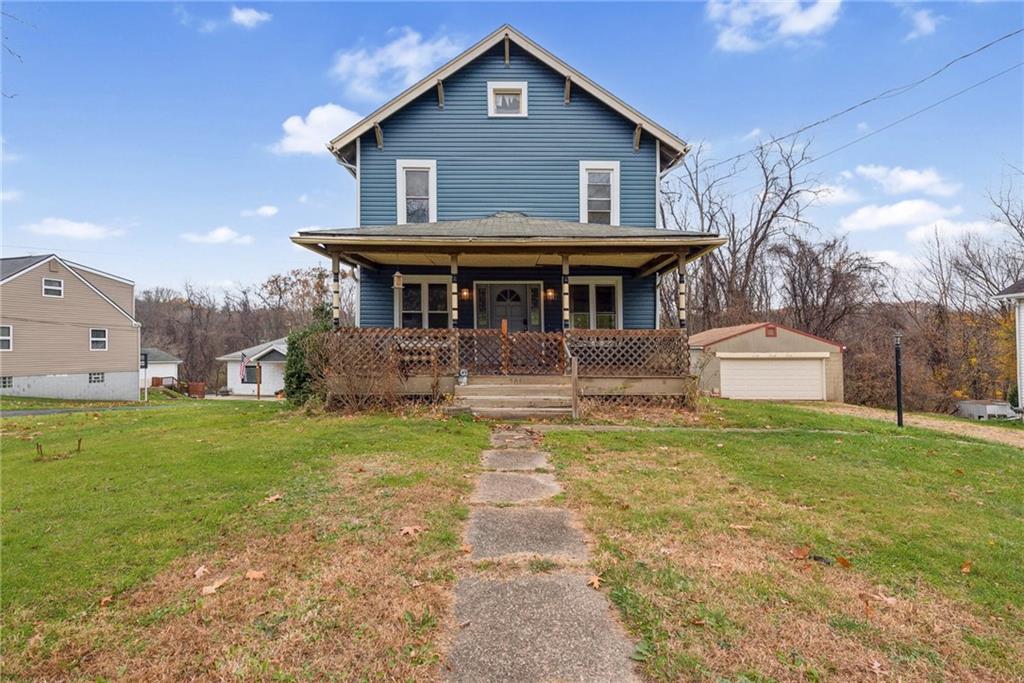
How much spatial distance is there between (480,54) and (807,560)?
14286 mm

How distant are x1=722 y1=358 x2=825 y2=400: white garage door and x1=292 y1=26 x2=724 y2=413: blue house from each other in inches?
268

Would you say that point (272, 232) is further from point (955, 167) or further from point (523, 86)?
point (955, 167)

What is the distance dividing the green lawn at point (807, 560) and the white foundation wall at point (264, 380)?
30805 mm

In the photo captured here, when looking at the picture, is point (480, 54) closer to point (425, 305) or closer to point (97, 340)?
point (425, 305)

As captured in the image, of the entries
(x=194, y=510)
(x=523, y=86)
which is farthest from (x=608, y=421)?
(x=523, y=86)

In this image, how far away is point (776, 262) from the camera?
1144 inches

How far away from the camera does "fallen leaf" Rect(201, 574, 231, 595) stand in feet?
9.25

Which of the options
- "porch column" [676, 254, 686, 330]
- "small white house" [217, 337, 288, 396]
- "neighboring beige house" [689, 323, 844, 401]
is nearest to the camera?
"porch column" [676, 254, 686, 330]

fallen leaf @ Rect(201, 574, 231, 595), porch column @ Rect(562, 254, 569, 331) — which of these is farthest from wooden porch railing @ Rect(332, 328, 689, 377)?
fallen leaf @ Rect(201, 574, 231, 595)

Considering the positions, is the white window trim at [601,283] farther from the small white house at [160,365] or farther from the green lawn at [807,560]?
the small white house at [160,365]

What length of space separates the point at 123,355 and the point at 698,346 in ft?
105

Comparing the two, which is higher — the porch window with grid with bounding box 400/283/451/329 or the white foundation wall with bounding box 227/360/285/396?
the porch window with grid with bounding box 400/283/451/329

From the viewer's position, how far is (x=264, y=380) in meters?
33.0

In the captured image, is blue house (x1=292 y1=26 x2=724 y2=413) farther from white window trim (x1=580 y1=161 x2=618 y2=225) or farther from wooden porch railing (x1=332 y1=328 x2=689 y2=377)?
wooden porch railing (x1=332 y1=328 x2=689 y2=377)
